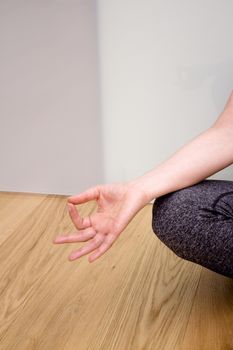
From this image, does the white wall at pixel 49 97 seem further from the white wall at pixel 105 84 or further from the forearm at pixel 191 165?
the forearm at pixel 191 165

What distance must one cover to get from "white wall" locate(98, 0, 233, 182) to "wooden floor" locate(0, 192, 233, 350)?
31 cm

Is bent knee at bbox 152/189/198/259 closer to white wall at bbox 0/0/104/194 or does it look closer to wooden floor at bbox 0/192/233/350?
wooden floor at bbox 0/192/233/350

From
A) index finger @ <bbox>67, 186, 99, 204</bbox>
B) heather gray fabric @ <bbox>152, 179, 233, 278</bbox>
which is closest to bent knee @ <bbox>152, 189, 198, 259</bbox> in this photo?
heather gray fabric @ <bbox>152, 179, 233, 278</bbox>

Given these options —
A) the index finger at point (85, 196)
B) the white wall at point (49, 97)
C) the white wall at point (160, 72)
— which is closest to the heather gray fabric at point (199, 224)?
the index finger at point (85, 196)

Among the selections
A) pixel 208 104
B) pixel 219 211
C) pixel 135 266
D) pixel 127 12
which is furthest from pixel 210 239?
pixel 127 12

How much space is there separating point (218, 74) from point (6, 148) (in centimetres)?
73

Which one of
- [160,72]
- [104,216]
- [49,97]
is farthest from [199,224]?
[49,97]

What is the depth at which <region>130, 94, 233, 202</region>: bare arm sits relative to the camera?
77 centimetres

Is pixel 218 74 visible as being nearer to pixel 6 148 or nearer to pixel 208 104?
pixel 208 104

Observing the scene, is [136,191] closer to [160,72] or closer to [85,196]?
[85,196]

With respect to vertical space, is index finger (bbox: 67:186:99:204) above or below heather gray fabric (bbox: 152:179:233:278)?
above

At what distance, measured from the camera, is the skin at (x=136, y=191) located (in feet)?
2.42

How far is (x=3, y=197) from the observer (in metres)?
1.52

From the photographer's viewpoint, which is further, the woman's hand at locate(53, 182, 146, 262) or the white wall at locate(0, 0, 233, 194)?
the white wall at locate(0, 0, 233, 194)
